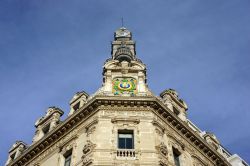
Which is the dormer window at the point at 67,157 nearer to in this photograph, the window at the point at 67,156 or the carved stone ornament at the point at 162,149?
the window at the point at 67,156

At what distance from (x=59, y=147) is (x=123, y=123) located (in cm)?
527

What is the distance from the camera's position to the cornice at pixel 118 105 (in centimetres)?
3619

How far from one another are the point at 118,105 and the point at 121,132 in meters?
2.61

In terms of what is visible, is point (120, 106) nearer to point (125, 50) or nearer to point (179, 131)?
point (179, 131)

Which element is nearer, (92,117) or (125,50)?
(92,117)

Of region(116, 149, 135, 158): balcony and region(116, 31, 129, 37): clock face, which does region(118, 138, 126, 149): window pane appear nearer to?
region(116, 149, 135, 158): balcony

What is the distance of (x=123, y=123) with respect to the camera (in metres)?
34.8

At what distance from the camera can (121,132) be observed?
1351 inches

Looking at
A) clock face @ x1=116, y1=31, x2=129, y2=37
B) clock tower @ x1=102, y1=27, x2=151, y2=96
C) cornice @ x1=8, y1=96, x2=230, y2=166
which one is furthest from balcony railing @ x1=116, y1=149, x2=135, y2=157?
clock face @ x1=116, y1=31, x2=129, y2=37

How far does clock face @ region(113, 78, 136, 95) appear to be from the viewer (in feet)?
125

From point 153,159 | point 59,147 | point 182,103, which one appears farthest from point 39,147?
point 182,103

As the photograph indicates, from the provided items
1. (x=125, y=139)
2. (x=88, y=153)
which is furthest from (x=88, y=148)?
(x=125, y=139)

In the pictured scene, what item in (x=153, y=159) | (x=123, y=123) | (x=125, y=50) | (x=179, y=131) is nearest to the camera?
(x=153, y=159)

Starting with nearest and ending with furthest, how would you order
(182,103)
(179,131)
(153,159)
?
(153,159) < (179,131) < (182,103)
